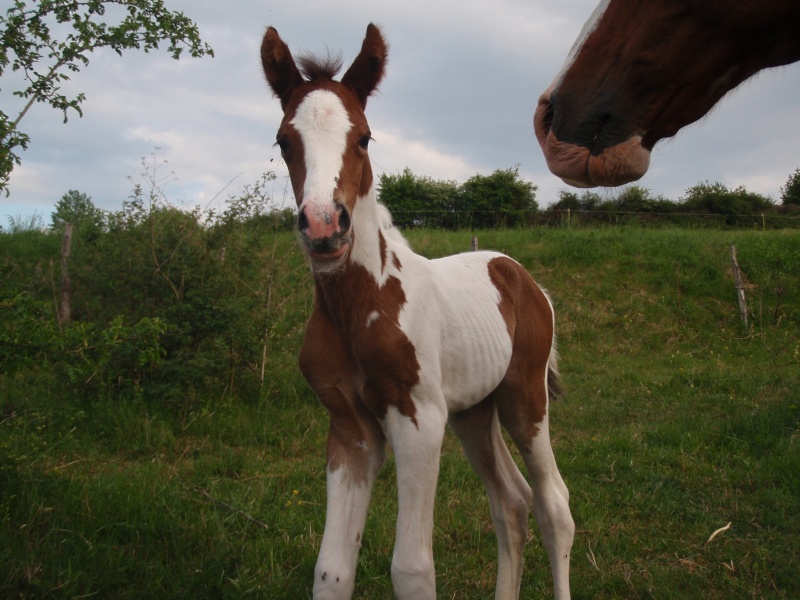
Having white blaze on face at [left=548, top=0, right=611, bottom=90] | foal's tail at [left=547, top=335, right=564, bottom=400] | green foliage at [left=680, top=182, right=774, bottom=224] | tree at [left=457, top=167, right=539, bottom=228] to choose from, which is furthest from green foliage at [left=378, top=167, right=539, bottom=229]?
white blaze on face at [left=548, top=0, right=611, bottom=90]

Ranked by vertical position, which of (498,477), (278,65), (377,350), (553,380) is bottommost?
(498,477)

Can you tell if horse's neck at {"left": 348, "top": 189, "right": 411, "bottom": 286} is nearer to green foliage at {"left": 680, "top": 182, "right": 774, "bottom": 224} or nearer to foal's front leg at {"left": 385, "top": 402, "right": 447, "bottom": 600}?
foal's front leg at {"left": 385, "top": 402, "right": 447, "bottom": 600}

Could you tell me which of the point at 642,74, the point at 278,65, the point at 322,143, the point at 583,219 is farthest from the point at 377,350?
the point at 583,219

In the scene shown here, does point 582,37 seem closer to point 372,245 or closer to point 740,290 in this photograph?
point 372,245

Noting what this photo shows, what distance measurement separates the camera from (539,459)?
360 cm

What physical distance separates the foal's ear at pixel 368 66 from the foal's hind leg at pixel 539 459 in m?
1.77

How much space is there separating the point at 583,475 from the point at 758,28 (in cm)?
436

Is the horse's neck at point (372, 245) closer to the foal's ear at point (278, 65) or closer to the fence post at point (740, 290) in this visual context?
the foal's ear at point (278, 65)

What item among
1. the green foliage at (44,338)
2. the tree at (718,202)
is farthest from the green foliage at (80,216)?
the tree at (718,202)

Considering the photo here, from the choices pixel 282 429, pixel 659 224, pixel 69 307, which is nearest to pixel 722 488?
pixel 282 429

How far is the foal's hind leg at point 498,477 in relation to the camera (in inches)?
140

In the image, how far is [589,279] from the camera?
13664mm

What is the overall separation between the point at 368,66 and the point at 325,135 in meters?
0.66

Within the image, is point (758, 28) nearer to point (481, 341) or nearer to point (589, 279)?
point (481, 341)
